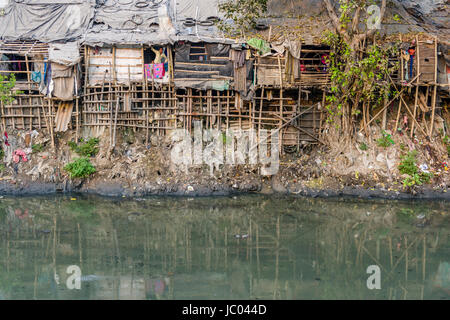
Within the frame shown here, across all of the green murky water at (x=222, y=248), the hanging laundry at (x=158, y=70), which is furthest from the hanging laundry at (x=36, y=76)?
the green murky water at (x=222, y=248)

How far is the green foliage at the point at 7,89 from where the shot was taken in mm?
12852

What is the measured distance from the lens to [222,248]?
9297 millimetres

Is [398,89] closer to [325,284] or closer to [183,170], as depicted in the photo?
[183,170]

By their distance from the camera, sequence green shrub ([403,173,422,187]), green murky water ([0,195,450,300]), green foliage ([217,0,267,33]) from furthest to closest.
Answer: green foliage ([217,0,267,33]) < green shrub ([403,173,422,187]) < green murky water ([0,195,450,300])

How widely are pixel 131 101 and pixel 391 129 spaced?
8.07m

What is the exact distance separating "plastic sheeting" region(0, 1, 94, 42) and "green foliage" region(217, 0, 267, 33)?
4491 mm

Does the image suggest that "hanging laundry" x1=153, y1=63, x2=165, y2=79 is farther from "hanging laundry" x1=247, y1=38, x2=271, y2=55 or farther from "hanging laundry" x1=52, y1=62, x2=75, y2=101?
"hanging laundry" x1=247, y1=38, x2=271, y2=55

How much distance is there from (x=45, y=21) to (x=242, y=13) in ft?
21.5

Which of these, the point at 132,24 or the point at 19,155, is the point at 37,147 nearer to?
the point at 19,155

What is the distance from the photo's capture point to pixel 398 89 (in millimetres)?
→ 13609

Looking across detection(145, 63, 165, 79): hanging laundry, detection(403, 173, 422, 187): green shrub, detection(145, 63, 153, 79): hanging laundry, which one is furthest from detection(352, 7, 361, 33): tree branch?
detection(145, 63, 153, 79): hanging laundry

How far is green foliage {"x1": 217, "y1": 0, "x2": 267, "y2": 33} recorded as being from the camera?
14.0 m

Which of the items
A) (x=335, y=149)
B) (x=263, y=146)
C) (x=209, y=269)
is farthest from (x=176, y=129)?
(x=209, y=269)

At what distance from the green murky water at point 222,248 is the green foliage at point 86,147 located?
1607mm
